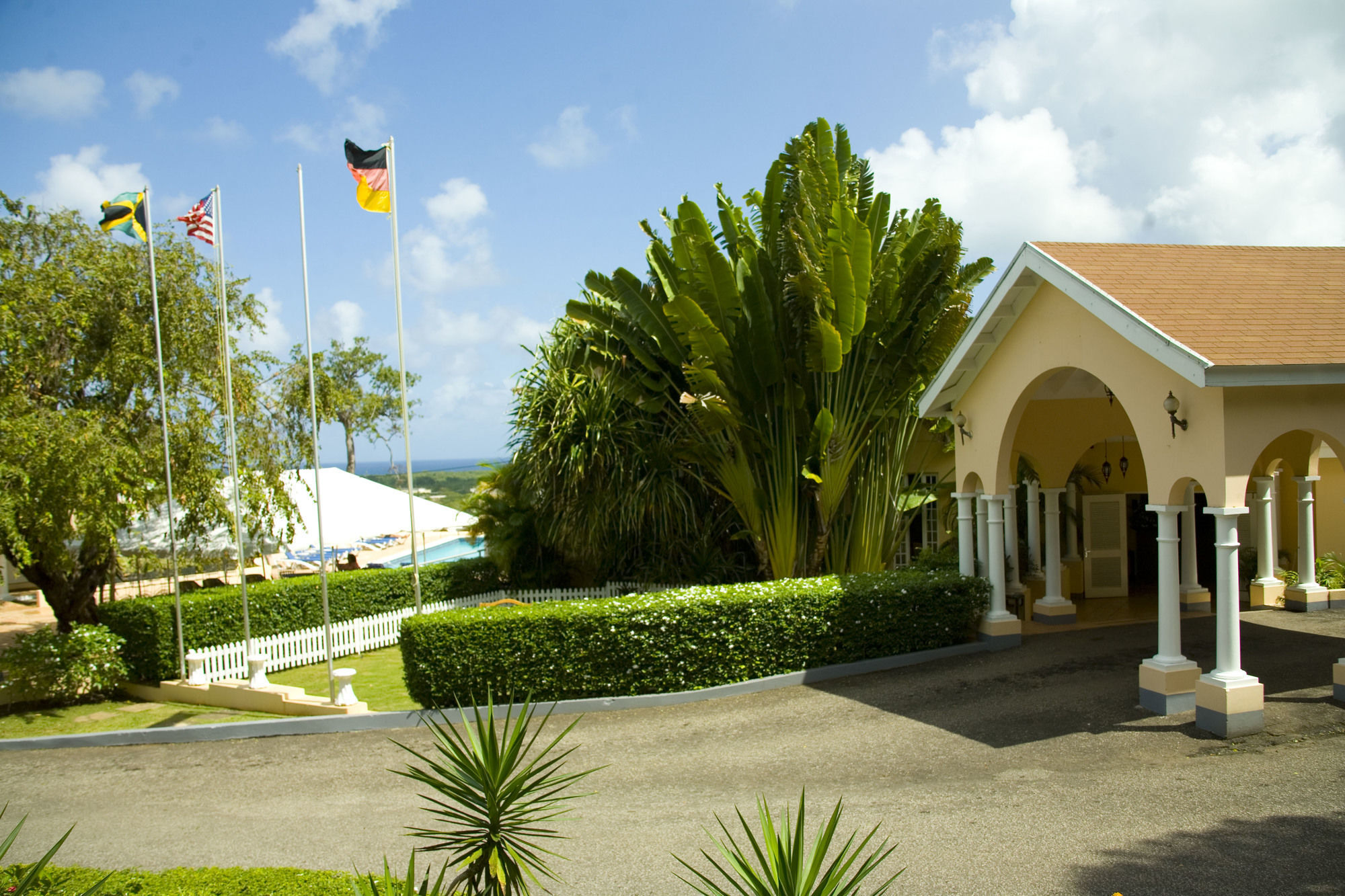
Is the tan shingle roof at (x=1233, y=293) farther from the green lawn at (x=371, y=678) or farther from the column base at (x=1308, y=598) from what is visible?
the green lawn at (x=371, y=678)

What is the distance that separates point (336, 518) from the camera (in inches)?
809

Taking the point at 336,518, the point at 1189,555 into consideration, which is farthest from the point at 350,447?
the point at 1189,555

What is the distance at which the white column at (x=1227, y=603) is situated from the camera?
8.68m

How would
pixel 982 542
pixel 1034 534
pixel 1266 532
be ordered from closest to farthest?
A: 1. pixel 982 542
2. pixel 1266 532
3. pixel 1034 534

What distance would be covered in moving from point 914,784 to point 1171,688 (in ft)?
10.9

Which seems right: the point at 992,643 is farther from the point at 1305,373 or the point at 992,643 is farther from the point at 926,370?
the point at 1305,373

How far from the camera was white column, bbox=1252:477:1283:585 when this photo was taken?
14070mm

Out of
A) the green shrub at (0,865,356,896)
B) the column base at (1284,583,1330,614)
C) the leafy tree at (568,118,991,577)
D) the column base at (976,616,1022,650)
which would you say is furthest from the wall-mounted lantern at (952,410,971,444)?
the green shrub at (0,865,356,896)

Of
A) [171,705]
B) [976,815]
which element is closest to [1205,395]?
[976,815]

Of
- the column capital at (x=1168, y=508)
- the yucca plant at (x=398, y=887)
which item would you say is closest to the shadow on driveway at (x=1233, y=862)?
the column capital at (x=1168, y=508)

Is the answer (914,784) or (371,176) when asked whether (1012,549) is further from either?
(371,176)

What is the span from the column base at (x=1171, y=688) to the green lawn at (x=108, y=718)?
36.9 ft

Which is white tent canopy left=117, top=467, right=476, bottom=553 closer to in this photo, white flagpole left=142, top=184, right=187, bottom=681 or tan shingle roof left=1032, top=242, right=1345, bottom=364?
white flagpole left=142, top=184, right=187, bottom=681

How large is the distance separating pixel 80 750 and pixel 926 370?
43.7 ft
